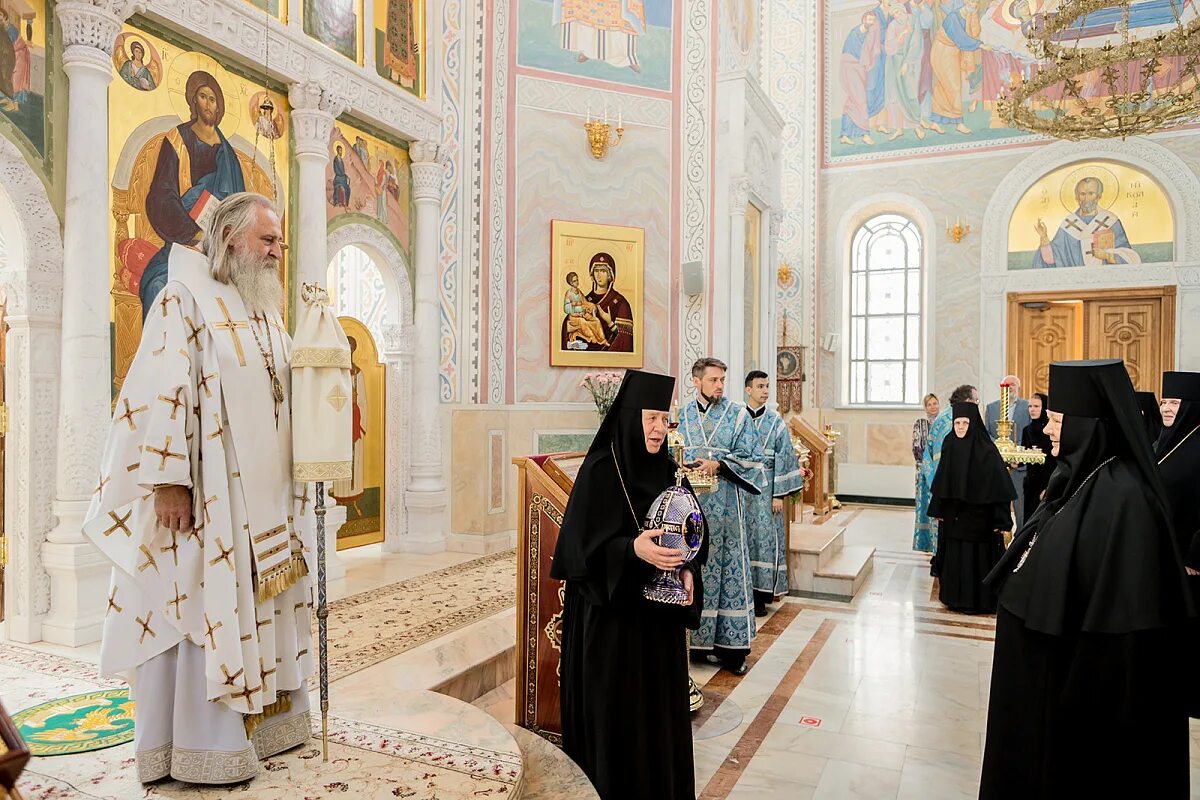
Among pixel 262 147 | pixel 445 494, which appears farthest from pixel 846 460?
pixel 262 147

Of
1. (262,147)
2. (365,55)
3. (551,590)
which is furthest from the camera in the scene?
(365,55)

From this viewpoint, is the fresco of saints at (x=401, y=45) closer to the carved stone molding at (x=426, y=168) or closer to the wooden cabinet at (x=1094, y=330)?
the carved stone molding at (x=426, y=168)

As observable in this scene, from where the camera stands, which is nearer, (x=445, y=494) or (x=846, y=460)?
(x=445, y=494)

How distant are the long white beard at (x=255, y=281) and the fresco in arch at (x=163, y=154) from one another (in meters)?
2.79

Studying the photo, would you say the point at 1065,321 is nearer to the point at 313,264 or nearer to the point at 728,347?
the point at 728,347

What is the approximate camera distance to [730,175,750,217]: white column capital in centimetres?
961

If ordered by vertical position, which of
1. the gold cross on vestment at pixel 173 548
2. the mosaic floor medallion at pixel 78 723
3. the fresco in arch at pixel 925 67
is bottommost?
the mosaic floor medallion at pixel 78 723

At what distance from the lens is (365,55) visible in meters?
7.84

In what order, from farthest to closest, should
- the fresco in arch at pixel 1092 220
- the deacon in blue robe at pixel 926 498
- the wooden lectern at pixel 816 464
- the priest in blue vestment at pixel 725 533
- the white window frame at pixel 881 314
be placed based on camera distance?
the white window frame at pixel 881 314 < the fresco in arch at pixel 1092 220 < the wooden lectern at pixel 816 464 < the deacon in blue robe at pixel 926 498 < the priest in blue vestment at pixel 725 533

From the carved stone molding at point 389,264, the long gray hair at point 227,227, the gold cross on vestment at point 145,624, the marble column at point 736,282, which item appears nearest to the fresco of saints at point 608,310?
the marble column at point 736,282

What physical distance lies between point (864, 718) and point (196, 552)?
364cm

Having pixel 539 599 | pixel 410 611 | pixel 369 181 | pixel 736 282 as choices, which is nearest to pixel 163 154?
pixel 369 181

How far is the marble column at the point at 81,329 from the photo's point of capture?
16.5ft

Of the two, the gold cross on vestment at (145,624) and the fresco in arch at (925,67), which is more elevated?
the fresco in arch at (925,67)
